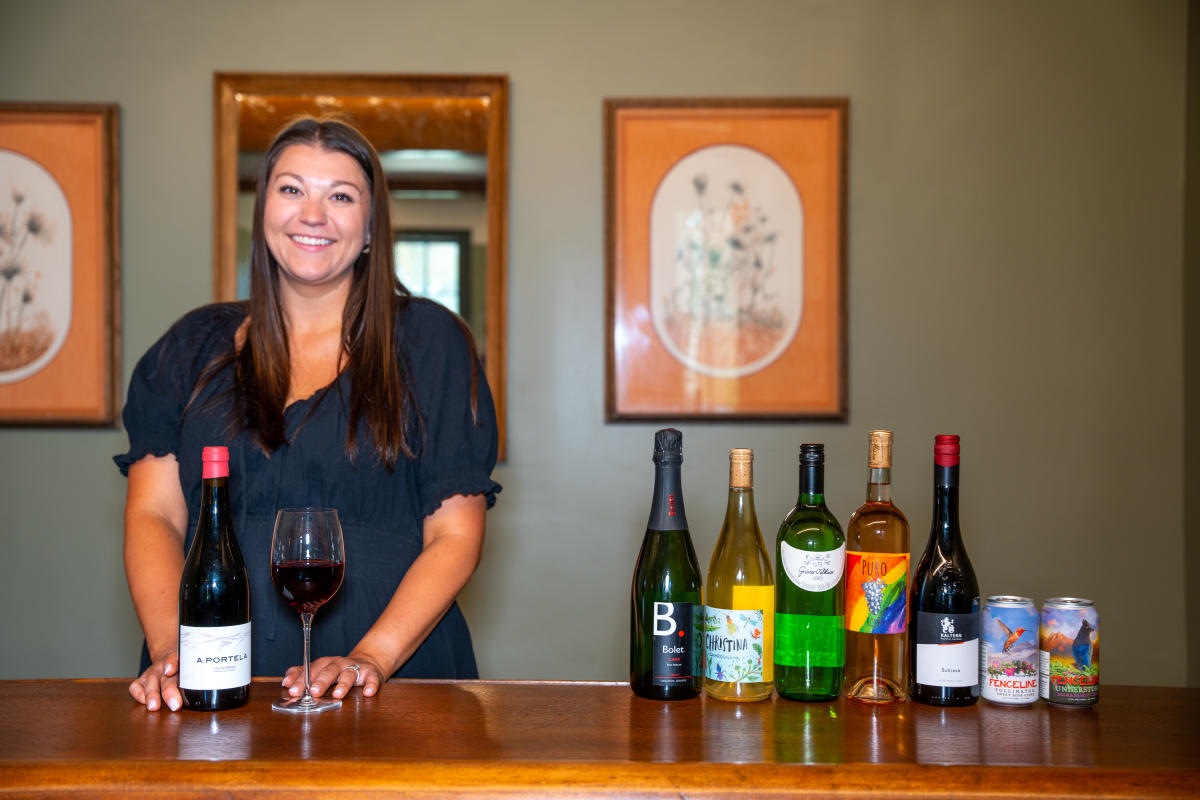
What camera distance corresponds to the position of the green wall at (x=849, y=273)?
2973 millimetres

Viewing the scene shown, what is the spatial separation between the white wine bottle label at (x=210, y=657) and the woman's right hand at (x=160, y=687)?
19 mm

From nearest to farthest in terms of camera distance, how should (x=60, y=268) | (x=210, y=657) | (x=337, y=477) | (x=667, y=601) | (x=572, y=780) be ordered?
(x=572, y=780) < (x=210, y=657) < (x=667, y=601) < (x=337, y=477) < (x=60, y=268)

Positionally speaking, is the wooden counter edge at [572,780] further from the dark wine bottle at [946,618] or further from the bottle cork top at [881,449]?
the bottle cork top at [881,449]

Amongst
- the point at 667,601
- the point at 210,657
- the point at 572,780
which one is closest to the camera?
the point at 572,780

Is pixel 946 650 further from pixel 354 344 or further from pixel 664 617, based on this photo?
pixel 354 344

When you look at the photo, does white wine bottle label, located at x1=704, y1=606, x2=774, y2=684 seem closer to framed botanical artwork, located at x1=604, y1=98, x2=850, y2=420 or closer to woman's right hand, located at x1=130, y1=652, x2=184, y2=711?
woman's right hand, located at x1=130, y1=652, x2=184, y2=711

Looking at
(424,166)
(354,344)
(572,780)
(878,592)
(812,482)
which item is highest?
(424,166)

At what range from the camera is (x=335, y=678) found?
1.16 metres

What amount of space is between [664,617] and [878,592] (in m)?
0.23

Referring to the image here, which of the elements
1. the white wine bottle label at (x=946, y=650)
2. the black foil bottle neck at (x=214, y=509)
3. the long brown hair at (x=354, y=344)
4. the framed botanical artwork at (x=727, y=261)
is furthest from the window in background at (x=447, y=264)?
the white wine bottle label at (x=946, y=650)

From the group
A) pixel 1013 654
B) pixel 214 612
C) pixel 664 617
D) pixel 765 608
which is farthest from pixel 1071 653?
pixel 214 612

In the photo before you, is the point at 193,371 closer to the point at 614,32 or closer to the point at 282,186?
the point at 282,186

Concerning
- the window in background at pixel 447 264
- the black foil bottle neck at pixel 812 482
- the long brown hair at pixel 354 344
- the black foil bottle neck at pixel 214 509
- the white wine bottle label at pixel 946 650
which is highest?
the window in background at pixel 447 264

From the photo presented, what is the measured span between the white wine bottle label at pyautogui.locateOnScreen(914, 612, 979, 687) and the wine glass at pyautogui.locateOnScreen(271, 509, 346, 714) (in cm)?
62
